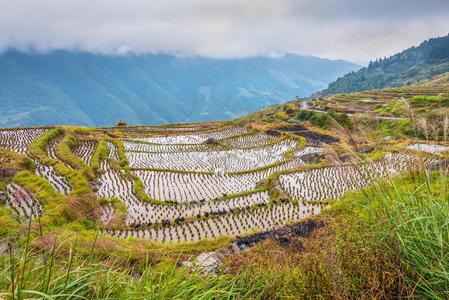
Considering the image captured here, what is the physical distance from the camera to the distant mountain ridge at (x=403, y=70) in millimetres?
137137

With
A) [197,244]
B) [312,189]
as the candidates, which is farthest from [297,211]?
[197,244]

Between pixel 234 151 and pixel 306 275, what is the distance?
76.7 feet

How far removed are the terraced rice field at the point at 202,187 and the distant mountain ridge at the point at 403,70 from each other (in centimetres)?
14745

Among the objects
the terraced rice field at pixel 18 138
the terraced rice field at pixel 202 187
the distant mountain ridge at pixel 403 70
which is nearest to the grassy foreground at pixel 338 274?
the terraced rice field at pixel 202 187

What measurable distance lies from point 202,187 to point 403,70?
705 feet

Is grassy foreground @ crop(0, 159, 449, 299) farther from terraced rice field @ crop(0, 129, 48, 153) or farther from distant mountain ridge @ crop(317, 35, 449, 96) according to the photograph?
distant mountain ridge @ crop(317, 35, 449, 96)

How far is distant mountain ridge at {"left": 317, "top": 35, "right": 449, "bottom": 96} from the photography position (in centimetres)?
13714

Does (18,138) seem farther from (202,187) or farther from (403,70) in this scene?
(403,70)

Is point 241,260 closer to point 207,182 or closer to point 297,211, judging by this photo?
point 297,211

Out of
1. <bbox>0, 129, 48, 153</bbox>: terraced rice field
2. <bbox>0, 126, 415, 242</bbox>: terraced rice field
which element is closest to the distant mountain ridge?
<bbox>0, 126, 415, 242</bbox>: terraced rice field

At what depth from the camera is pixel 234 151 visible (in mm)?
26234

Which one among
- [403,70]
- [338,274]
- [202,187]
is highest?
[403,70]

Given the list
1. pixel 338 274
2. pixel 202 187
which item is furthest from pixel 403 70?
pixel 338 274

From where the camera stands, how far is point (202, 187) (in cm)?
1540
